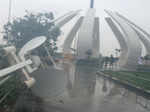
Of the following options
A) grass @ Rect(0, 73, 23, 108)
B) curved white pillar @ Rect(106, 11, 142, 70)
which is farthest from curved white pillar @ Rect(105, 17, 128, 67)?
grass @ Rect(0, 73, 23, 108)

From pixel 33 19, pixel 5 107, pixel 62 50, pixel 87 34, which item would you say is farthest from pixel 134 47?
pixel 5 107

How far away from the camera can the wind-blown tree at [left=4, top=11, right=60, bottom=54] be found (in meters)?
11.9

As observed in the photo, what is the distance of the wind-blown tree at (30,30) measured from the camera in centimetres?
1190

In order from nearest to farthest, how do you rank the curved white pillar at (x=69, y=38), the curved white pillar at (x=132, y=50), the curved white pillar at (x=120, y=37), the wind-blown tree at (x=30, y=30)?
the wind-blown tree at (x=30, y=30), the curved white pillar at (x=132, y=50), the curved white pillar at (x=120, y=37), the curved white pillar at (x=69, y=38)

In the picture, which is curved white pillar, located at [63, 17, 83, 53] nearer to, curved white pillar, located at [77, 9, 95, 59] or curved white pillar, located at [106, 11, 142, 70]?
curved white pillar, located at [77, 9, 95, 59]

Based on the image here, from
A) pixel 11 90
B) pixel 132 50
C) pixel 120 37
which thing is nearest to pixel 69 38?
pixel 120 37

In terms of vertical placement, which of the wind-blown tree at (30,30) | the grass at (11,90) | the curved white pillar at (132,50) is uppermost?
the wind-blown tree at (30,30)

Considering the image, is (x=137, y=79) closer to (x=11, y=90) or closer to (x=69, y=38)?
(x=11, y=90)

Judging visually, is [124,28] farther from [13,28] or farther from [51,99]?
[51,99]

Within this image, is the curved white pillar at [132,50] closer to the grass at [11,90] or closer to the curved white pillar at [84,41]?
the curved white pillar at [84,41]

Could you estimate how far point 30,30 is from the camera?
11.9m

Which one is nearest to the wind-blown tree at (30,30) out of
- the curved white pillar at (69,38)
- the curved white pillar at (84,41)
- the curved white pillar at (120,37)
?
the curved white pillar at (84,41)

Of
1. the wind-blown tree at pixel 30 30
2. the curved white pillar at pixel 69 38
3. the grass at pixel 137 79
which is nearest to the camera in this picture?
the grass at pixel 137 79

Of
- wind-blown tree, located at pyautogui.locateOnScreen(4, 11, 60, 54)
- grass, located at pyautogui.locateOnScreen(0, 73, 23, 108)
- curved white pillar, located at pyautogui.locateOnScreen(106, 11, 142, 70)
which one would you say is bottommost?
curved white pillar, located at pyautogui.locateOnScreen(106, 11, 142, 70)
